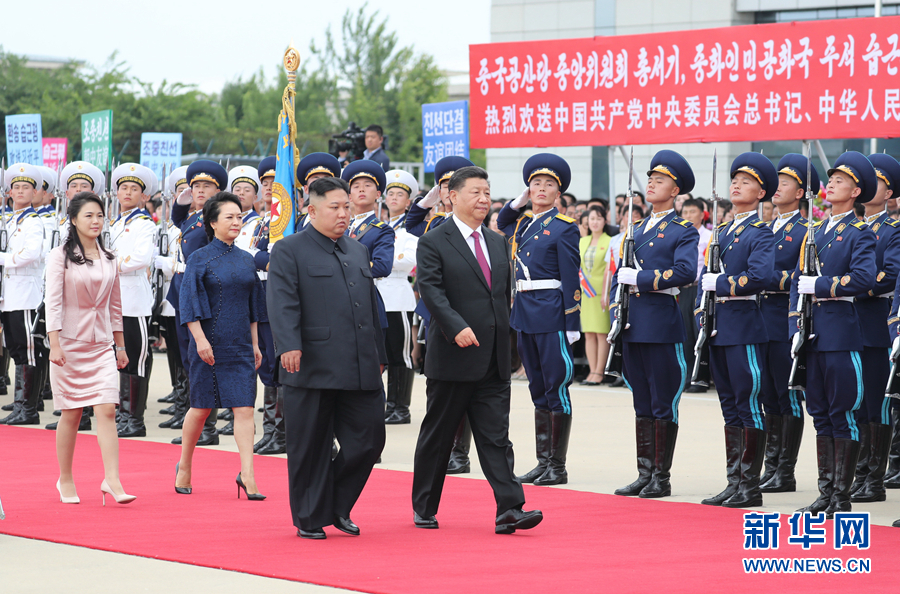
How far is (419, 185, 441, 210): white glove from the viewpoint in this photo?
8.73m

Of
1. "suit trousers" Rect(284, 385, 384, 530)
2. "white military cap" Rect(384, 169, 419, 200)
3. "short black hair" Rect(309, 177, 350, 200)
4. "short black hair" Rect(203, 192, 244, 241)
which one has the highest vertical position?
"white military cap" Rect(384, 169, 419, 200)

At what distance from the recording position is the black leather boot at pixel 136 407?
991 centimetres

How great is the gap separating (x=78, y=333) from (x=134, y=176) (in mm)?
3421

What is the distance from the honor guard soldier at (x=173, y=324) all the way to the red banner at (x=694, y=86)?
393 centimetres

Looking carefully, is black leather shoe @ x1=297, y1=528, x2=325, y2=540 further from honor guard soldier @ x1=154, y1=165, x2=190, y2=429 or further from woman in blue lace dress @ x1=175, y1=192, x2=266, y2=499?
honor guard soldier @ x1=154, y1=165, x2=190, y2=429

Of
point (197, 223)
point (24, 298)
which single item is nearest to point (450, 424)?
point (197, 223)

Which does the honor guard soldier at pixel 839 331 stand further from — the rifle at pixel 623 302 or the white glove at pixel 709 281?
the rifle at pixel 623 302

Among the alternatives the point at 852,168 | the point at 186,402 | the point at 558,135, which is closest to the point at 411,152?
the point at 558,135

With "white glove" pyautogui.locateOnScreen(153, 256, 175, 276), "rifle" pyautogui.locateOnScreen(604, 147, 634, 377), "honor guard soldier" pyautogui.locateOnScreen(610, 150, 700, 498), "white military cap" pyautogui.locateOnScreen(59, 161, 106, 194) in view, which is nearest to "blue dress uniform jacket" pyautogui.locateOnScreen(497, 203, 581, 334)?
"rifle" pyautogui.locateOnScreen(604, 147, 634, 377)

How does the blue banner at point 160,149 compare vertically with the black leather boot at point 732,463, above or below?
above

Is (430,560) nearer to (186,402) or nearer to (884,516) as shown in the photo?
(884,516)

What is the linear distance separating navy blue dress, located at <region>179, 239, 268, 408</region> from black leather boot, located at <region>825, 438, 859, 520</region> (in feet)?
11.0

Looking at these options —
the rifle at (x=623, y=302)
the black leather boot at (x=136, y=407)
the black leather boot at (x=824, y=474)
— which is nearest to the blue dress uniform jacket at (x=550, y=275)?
the rifle at (x=623, y=302)

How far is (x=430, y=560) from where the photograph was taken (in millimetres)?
5441
